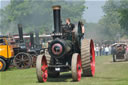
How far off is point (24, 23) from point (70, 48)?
23.9 m

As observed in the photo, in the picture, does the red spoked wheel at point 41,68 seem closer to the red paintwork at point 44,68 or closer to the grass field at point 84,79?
the red paintwork at point 44,68

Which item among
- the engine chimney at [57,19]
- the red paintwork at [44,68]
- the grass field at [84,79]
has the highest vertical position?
the engine chimney at [57,19]

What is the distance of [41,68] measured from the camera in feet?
37.0

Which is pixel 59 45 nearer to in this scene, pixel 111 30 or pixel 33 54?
pixel 33 54

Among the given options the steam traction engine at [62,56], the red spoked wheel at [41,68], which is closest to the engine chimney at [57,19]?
the steam traction engine at [62,56]

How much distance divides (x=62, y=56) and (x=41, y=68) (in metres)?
0.84

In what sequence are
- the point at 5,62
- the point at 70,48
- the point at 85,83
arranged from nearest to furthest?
the point at 85,83
the point at 70,48
the point at 5,62

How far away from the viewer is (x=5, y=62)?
64.0 feet

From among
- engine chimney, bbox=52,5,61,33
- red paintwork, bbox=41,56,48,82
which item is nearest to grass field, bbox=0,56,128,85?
red paintwork, bbox=41,56,48,82

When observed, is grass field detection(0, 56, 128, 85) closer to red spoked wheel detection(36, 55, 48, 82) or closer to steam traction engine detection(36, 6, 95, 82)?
red spoked wheel detection(36, 55, 48, 82)

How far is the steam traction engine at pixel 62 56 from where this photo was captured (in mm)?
11250

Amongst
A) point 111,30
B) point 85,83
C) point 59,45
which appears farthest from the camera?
point 111,30

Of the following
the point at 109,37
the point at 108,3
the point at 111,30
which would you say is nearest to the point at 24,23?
the point at 109,37

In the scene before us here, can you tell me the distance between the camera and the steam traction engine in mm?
11250
